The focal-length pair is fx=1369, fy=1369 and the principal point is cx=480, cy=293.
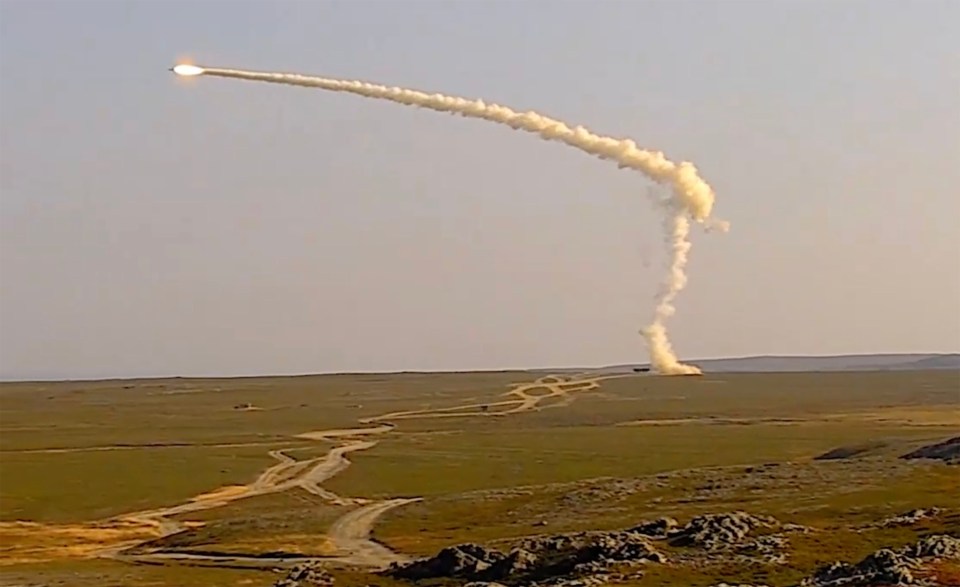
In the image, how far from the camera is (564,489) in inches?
3543

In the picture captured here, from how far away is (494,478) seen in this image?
109688 mm

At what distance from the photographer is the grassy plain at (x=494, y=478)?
2721 inches

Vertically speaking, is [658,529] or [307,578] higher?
[658,529]

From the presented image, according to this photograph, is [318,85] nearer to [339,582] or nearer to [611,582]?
[339,582]

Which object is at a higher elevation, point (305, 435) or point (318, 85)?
point (318, 85)

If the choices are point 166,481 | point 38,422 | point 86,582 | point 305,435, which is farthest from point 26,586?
point 38,422

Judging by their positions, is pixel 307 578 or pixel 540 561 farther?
pixel 540 561

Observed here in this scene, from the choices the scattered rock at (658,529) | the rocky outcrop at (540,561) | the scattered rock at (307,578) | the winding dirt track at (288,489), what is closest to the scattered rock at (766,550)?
the rocky outcrop at (540,561)

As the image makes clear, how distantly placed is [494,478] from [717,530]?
164 ft

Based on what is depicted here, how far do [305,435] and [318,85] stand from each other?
93.1 m

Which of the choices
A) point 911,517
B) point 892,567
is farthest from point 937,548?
point 911,517

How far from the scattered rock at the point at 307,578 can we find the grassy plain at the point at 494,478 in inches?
67.6

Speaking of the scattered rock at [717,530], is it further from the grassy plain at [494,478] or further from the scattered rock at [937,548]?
the scattered rock at [937,548]

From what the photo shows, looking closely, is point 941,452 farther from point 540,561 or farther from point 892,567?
point 892,567
